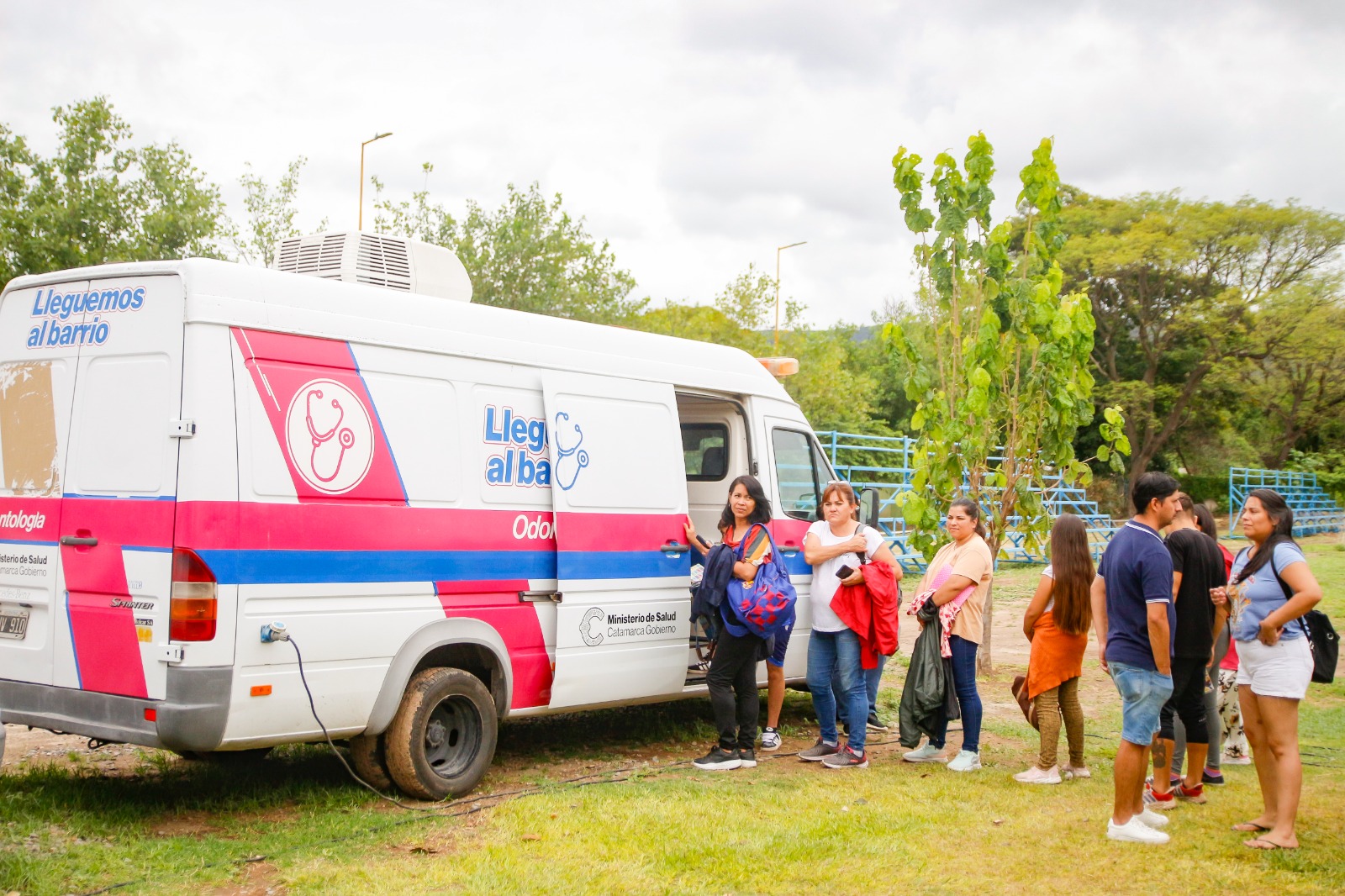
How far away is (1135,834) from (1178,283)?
35063 mm

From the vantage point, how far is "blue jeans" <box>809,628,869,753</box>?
755cm

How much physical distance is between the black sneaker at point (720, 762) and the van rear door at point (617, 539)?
0.50m

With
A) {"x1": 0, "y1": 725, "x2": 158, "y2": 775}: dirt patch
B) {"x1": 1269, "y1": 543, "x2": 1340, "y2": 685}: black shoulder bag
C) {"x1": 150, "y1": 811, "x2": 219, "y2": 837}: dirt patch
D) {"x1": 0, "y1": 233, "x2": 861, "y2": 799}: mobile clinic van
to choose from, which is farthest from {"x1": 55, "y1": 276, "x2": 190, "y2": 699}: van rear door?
{"x1": 1269, "y1": 543, "x2": 1340, "y2": 685}: black shoulder bag

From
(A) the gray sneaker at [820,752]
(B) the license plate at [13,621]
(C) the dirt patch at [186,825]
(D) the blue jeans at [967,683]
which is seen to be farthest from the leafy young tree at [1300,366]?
(B) the license plate at [13,621]

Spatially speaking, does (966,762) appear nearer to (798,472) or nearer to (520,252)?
(798,472)

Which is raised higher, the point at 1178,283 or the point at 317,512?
the point at 1178,283

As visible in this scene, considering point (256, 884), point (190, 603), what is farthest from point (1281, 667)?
point (190, 603)

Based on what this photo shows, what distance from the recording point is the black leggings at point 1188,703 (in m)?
6.37

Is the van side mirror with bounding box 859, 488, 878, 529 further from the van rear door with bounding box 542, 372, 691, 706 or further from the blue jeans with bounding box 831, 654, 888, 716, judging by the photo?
the van rear door with bounding box 542, 372, 691, 706

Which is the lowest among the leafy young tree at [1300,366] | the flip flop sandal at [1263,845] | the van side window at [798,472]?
the flip flop sandal at [1263,845]

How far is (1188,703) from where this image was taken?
257 inches

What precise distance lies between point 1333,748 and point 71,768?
26.5ft

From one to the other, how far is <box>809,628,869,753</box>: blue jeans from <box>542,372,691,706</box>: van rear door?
833 mm

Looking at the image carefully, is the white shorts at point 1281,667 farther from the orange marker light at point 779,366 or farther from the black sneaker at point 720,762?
the orange marker light at point 779,366
